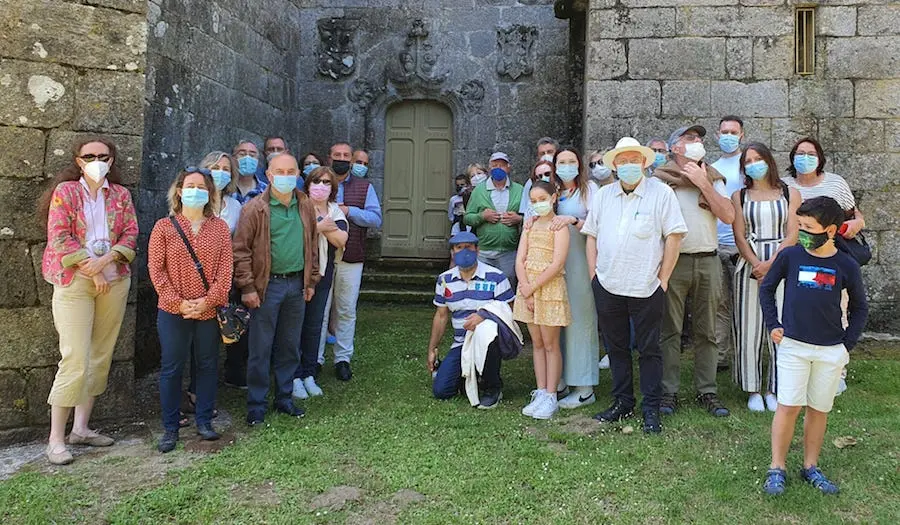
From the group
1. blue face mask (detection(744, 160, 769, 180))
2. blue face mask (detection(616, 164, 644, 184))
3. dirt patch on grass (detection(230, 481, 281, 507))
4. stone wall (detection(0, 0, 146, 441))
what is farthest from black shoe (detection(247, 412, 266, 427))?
blue face mask (detection(744, 160, 769, 180))

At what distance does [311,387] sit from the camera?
479cm

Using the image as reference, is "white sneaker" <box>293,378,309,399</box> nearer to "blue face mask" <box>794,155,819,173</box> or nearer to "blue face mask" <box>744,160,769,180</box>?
"blue face mask" <box>744,160,769,180</box>

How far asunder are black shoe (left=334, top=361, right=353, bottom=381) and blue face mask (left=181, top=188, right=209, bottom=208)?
6.30 feet

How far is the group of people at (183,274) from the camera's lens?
3674 mm

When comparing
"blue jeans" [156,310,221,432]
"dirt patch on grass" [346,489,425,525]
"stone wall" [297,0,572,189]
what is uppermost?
"stone wall" [297,0,572,189]

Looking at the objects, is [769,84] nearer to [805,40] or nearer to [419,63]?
[805,40]

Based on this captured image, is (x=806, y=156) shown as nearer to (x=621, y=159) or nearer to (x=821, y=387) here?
(x=621, y=159)

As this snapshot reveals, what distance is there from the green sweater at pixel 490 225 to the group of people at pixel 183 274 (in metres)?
1.47

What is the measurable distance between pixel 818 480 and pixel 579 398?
1.63m

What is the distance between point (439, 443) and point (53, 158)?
294 cm

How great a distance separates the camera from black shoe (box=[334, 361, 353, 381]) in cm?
516

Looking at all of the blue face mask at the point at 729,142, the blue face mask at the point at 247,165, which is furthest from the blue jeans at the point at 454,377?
the blue face mask at the point at 729,142

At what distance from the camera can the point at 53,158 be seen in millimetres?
3990

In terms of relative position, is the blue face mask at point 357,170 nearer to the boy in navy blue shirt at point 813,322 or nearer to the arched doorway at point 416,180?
the arched doorway at point 416,180
